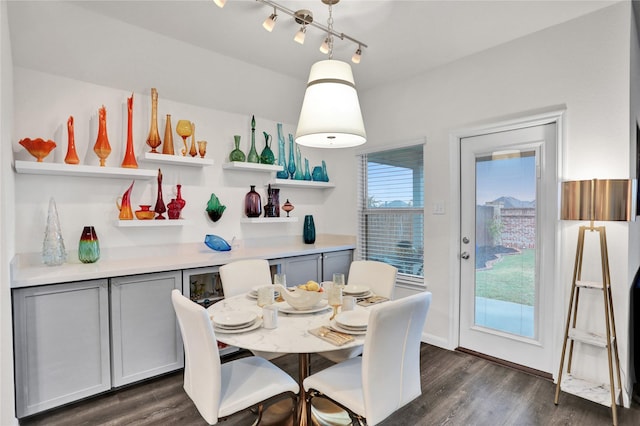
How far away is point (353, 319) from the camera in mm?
1762

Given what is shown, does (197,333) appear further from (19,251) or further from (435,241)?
Result: (435,241)

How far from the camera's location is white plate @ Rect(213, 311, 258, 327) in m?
1.69

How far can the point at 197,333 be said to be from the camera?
154cm

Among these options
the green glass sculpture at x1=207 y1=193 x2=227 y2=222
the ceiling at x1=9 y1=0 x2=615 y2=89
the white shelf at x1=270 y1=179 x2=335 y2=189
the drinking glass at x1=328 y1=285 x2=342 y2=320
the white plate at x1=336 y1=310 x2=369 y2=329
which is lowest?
the white plate at x1=336 y1=310 x2=369 y2=329

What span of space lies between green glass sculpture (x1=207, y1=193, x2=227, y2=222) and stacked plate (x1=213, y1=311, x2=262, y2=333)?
1.63 m

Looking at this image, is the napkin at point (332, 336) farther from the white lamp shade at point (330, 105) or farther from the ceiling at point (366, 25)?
Answer: the ceiling at point (366, 25)

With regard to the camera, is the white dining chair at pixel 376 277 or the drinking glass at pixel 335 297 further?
the white dining chair at pixel 376 277

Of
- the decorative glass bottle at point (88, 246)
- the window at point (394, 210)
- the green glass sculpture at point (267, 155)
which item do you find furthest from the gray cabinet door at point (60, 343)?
the window at point (394, 210)

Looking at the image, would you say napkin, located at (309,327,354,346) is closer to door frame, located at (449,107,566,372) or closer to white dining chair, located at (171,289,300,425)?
white dining chair, located at (171,289,300,425)

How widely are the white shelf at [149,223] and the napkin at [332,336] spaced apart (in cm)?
179

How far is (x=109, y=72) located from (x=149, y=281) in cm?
165

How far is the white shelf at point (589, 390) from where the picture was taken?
220 cm

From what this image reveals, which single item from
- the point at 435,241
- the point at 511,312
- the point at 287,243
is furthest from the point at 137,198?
the point at 511,312

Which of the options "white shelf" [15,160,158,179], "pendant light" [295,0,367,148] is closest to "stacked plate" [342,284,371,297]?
"pendant light" [295,0,367,148]
